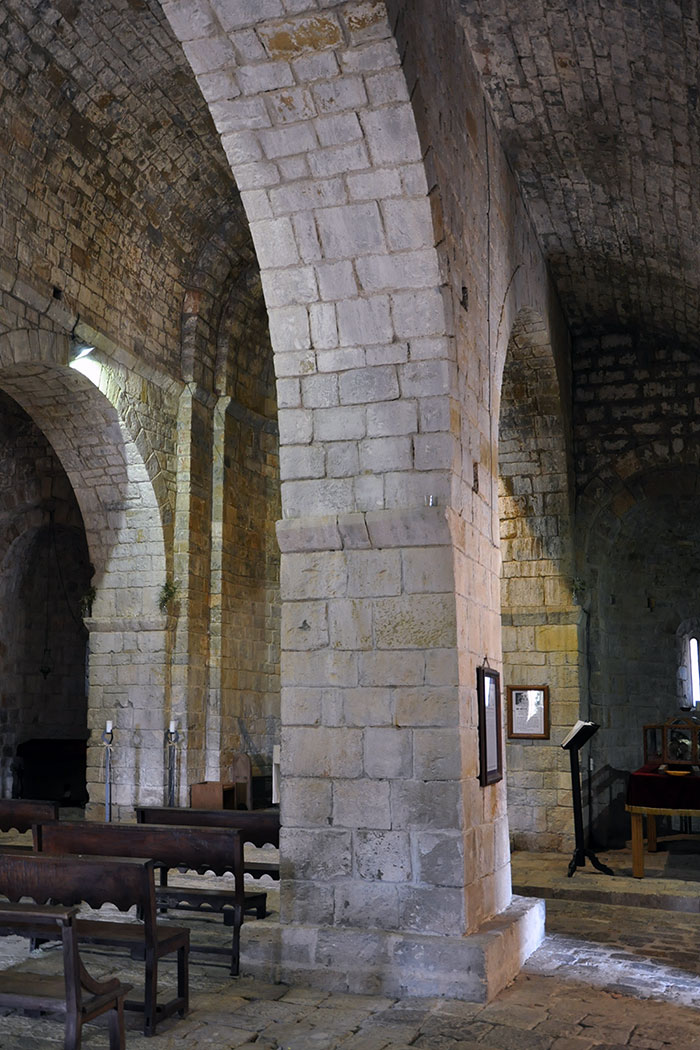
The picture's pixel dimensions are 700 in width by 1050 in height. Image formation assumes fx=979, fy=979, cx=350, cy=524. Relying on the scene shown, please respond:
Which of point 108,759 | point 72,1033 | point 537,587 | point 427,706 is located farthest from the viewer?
point 537,587

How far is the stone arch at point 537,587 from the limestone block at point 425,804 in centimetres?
549

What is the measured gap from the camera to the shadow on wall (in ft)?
35.0

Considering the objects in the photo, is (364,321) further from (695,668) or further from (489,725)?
(695,668)

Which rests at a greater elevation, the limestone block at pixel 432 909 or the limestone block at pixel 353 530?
the limestone block at pixel 353 530

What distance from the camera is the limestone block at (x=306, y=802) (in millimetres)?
5141

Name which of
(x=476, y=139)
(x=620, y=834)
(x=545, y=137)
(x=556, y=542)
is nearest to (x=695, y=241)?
(x=545, y=137)

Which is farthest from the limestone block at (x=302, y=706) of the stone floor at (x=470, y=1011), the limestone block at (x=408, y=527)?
the stone floor at (x=470, y=1011)

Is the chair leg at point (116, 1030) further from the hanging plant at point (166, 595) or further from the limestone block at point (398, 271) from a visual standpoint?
the hanging plant at point (166, 595)

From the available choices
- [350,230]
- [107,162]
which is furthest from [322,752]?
[107,162]

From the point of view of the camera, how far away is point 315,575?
17.8ft

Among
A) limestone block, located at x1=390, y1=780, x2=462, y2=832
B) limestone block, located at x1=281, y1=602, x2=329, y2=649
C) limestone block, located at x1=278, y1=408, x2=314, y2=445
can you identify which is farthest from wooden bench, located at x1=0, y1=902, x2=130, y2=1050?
limestone block, located at x1=278, y1=408, x2=314, y2=445

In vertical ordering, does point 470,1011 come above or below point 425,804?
below

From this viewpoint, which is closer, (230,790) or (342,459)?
(342,459)

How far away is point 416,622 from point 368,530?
1.84ft
